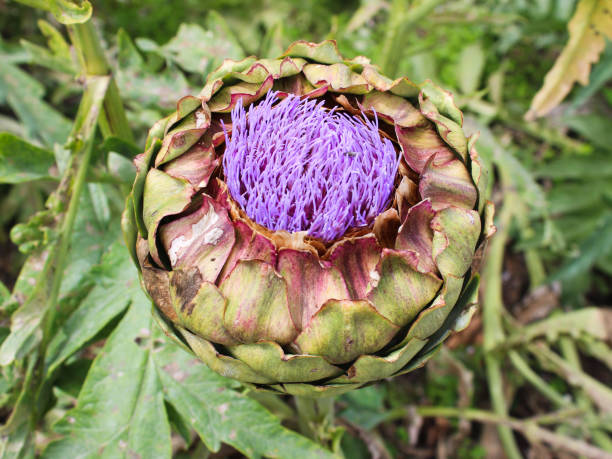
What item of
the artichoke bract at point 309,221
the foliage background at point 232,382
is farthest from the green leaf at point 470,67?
the artichoke bract at point 309,221

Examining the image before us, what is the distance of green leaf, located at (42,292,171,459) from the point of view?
2.41 feet

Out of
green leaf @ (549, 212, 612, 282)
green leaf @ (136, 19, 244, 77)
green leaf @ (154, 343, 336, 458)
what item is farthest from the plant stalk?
green leaf @ (549, 212, 612, 282)

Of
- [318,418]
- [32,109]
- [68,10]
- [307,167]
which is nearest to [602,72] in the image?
[307,167]

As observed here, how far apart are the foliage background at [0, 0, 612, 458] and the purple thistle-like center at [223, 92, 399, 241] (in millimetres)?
234

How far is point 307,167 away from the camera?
731 millimetres

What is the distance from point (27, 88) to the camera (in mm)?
1112

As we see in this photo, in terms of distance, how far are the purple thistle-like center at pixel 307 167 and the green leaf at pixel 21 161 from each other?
0.30m

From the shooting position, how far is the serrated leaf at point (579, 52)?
93cm

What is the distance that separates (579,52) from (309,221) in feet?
1.87

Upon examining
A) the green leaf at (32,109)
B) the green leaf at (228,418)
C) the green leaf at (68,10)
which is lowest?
the green leaf at (228,418)

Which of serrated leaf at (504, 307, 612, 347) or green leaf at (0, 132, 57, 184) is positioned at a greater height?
green leaf at (0, 132, 57, 184)

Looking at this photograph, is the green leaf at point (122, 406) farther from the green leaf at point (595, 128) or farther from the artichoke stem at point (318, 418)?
the green leaf at point (595, 128)

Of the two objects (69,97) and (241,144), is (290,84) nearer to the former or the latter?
(241,144)

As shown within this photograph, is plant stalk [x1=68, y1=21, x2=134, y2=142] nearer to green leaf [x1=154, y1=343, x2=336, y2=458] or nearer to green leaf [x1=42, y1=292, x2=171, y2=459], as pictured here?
green leaf [x1=42, y1=292, x2=171, y2=459]
